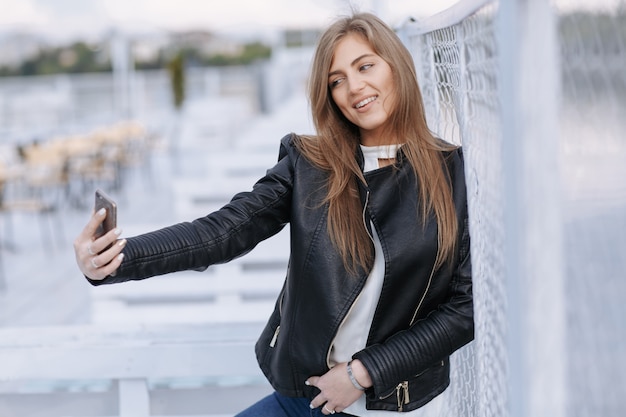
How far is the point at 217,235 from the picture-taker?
171 cm

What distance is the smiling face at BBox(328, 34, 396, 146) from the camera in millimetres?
1738

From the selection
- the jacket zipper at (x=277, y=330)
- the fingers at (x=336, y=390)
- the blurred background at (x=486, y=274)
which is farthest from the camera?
the jacket zipper at (x=277, y=330)

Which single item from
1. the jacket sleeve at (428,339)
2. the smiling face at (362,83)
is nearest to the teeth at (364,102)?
the smiling face at (362,83)

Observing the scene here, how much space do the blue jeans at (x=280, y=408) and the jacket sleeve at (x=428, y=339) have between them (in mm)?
203

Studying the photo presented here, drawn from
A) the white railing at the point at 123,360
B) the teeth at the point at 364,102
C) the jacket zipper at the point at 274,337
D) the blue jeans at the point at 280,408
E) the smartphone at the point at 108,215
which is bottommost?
the white railing at the point at 123,360

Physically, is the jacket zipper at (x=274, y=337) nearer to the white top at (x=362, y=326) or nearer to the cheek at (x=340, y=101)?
the white top at (x=362, y=326)

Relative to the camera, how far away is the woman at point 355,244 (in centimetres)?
163

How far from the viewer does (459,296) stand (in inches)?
65.1

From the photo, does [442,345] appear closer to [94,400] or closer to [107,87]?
[94,400]

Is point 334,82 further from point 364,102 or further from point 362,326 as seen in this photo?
point 362,326

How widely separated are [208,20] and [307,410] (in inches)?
424

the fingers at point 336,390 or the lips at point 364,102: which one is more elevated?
the lips at point 364,102

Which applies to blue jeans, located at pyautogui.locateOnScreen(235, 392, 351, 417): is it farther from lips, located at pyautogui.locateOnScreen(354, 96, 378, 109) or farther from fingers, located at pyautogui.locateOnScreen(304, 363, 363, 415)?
lips, located at pyautogui.locateOnScreen(354, 96, 378, 109)

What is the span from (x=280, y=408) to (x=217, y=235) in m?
0.39
